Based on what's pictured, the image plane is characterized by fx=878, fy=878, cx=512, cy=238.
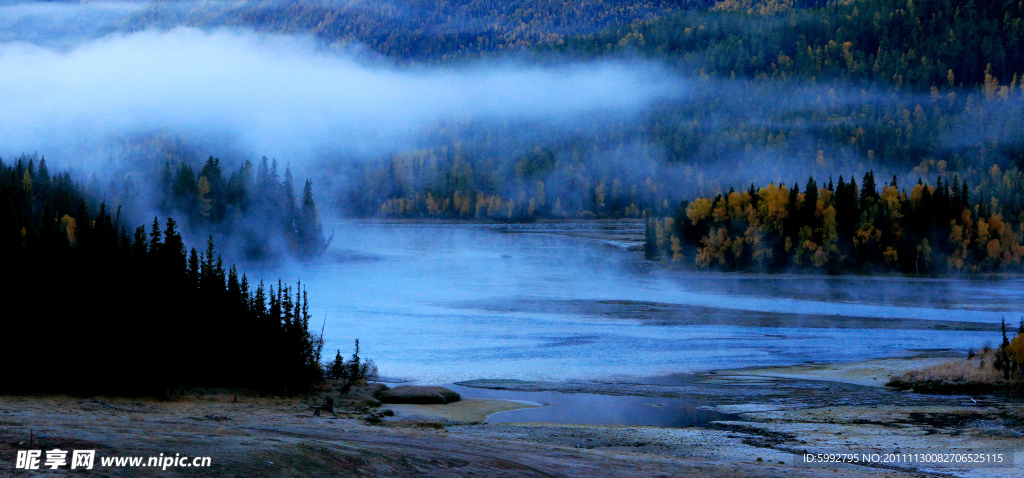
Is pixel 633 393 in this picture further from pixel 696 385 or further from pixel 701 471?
pixel 701 471

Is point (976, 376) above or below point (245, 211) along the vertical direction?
below

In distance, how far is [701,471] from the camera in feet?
64.6

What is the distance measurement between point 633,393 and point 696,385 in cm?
337

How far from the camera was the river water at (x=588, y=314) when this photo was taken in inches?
1818

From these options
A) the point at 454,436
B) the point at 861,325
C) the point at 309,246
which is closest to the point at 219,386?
the point at 454,436

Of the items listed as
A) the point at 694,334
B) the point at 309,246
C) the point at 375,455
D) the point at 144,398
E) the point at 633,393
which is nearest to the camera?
the point at 375,455

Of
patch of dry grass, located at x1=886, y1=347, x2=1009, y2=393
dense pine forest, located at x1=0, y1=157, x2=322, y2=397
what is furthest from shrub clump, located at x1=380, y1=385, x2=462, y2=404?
patch of dry grass, located at x1=886, y1=347, x2=1009, y2=393

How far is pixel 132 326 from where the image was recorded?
30.1 metres

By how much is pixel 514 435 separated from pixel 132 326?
1401cm

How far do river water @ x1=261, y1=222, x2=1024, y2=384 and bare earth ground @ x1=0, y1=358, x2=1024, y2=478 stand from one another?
8.22m

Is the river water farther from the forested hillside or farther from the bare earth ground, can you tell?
the bare earth ground

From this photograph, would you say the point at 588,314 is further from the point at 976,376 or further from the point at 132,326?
the point at 132,326

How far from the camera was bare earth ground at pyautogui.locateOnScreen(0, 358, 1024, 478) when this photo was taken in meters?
16.3

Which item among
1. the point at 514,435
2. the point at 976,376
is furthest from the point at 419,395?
the point at 976,376
